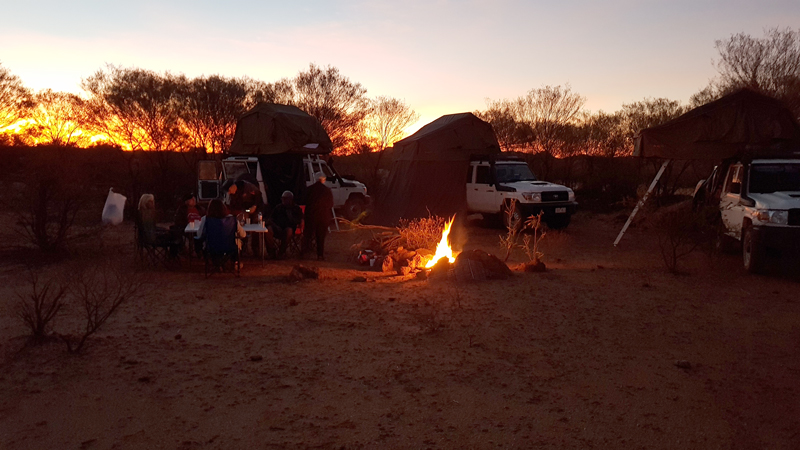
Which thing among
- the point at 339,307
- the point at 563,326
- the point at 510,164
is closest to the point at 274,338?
the point at 339,307

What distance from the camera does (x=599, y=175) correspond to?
21766 mm

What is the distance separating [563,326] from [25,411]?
4.67 metres

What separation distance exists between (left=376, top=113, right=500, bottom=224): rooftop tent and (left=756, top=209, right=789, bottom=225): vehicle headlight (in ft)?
24.4

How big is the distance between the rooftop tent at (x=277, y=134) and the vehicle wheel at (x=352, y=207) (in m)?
2.45

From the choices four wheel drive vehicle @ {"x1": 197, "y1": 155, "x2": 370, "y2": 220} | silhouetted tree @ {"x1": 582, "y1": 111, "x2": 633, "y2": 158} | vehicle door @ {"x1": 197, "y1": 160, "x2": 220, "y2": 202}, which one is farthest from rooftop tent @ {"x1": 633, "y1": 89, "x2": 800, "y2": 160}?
silhouetted tree @ {"x1": 582, "y1": 111, "x2": 633, "y2": 158}

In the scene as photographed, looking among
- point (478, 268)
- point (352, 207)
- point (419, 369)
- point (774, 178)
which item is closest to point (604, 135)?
point (352, 207)

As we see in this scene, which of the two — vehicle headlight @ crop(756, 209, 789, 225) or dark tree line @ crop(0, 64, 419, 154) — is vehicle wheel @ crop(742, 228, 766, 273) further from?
dark tree line @ crop(0, 64, 419, 154)

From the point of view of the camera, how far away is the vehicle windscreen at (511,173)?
48.2 feet

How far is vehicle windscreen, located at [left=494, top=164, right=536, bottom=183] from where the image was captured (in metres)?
14.7

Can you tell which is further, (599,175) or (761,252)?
(599,175)

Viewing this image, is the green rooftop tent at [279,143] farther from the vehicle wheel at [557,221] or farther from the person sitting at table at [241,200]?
the vehicle wheel at [557,221]

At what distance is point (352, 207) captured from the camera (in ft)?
54.2

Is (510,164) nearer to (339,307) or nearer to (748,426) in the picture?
(339,307)

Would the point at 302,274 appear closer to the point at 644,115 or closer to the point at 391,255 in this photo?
the point at 391,255
